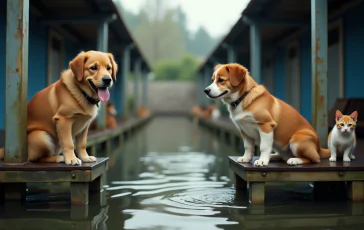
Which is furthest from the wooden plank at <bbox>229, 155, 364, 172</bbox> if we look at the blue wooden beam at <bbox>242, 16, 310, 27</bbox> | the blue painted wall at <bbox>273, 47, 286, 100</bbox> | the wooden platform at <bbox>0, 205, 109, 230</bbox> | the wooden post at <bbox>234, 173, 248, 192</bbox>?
the blue painted wall at <bbox>273, 47, 286, 100</bbox>

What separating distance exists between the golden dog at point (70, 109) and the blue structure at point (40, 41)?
0.55 feet

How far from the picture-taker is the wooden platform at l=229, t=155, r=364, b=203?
4621 millimetres

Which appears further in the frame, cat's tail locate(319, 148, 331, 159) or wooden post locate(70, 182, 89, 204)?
cat's tail locate(319, 148, 331, 159)

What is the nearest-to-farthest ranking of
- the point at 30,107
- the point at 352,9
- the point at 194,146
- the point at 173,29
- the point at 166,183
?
1. the point at 30,107
2. the point at 166,183
3. the point at 352,9
4. the point at 194,146
5. the point at 173,29

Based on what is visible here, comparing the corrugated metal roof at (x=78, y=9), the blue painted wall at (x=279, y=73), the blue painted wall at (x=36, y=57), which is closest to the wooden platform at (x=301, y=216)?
the corrugated metal roof at (x=78, y=9)

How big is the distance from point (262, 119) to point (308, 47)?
8.08m

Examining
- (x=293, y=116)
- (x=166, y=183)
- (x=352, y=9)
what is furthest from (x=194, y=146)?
(x=293, y=116)

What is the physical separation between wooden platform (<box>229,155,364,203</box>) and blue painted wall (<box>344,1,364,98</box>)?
4.66 meters

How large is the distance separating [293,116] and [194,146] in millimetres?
6960

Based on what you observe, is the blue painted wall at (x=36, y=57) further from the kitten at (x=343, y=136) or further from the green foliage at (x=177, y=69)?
the green foliage at (x=177, y=69)

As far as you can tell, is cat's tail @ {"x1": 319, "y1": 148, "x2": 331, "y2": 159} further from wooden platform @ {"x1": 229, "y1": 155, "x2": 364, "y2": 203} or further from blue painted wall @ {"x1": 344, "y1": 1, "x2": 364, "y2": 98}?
blue painted wall @ {"x1": 344, "y1": 1, "x2": 364, "y2": 98}

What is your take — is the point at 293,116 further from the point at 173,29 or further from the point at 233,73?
the point at 173,29

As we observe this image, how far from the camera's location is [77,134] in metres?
4.90

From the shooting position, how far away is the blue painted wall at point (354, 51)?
9016 millimetres
